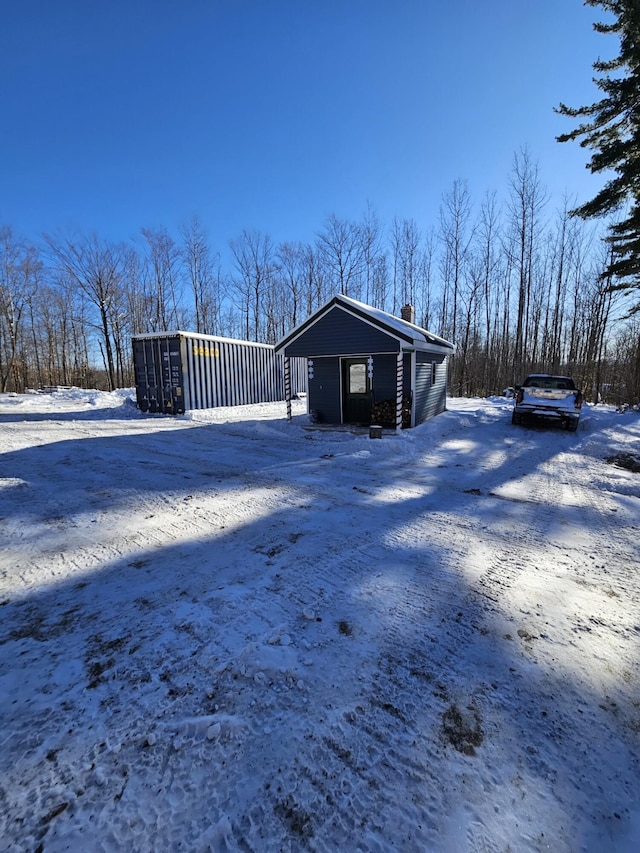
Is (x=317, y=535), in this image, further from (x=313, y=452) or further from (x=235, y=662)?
(x=313, y=452)

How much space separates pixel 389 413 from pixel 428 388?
2.63 metres

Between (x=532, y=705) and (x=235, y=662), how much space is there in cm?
166

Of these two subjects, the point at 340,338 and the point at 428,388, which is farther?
the point at 428,388

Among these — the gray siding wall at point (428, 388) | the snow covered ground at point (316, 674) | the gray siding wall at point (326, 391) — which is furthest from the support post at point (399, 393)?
the snow covered ground at point (316, 674)

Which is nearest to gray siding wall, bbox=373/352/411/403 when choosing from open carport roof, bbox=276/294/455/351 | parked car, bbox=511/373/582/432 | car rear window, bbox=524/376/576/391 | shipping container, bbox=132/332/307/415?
open carport roof, bbox=276/294/455/351

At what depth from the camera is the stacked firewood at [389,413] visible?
437 inches

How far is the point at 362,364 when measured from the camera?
11766mm

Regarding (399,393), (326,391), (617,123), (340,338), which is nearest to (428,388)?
(399,393)

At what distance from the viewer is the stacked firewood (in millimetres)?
11102

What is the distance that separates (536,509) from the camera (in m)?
5.07

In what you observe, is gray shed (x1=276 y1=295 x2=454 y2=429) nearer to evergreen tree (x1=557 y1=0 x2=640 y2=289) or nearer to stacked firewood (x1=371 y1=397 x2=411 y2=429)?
stacked firewood (x1=371 y1=397 x2=411 y2=429)

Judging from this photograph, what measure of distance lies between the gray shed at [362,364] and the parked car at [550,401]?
2.98 meters

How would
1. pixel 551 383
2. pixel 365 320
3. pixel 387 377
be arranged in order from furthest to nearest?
pixel 551 383 < pixel 387 377 < pixel 365 320

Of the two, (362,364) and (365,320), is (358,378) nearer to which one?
(362,364)
